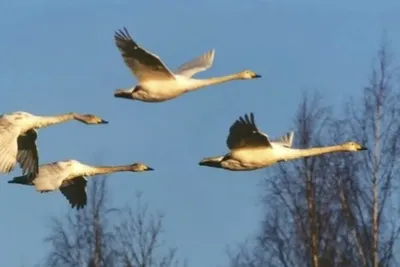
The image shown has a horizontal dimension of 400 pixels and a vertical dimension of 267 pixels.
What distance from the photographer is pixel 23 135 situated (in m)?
35.0

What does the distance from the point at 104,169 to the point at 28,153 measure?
150 cm

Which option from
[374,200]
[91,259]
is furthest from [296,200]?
[91,259]

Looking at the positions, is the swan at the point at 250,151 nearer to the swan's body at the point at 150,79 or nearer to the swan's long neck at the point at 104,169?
the swan's body at the point at 150,79

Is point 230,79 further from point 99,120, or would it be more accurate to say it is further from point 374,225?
point 374,225

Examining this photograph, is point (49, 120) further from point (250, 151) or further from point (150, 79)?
point (250, 151)

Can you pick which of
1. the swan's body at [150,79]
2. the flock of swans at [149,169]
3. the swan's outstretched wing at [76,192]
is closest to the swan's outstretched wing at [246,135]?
the flock of swans at [149,169]

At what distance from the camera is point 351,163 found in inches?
1836

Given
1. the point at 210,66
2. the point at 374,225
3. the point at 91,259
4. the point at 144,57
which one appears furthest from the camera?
the point at 91,259

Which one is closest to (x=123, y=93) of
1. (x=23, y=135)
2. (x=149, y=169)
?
(x=23, y=135)

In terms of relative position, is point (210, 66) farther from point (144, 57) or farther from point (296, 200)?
point (296, 200)

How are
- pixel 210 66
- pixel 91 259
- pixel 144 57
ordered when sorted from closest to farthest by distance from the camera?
1. pixel 144 57
2. pixel 210 66
3. pixel 91 259

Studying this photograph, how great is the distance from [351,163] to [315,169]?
202 centimetres

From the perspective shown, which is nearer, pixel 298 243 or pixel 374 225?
pixel 374 225

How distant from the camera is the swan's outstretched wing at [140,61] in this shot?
34344 mm
